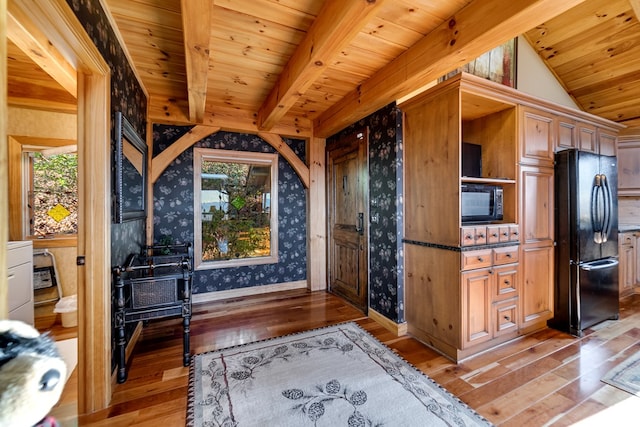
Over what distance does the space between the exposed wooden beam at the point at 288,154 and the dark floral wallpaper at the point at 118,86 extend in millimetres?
1429

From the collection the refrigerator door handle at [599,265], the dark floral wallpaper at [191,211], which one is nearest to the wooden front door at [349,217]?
the dark floral wallpaper at [191,211]

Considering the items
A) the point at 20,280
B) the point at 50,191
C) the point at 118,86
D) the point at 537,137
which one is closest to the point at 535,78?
the point at 537,137

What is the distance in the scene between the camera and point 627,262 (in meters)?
3.54

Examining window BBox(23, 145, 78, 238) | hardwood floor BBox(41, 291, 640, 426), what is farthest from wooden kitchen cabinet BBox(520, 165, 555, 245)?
window BBox(23, 145, 78, 238)

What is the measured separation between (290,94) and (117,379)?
2.58 meters

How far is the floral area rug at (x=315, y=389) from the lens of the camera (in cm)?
158

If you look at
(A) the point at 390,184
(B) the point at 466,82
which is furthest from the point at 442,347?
(B) the point at 466,82

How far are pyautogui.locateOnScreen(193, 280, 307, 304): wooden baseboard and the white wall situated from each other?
3.68 m

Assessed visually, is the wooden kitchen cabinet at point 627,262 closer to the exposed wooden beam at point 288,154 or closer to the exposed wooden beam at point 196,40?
the exposed wooden beam at point 288,154

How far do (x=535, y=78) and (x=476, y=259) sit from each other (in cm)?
262

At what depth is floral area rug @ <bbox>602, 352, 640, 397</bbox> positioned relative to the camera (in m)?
1.81

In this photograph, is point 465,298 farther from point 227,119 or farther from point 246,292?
point 227,119

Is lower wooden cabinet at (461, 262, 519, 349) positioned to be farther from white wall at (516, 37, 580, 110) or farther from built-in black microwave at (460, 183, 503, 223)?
white wall at (516, 37, 580, 110)

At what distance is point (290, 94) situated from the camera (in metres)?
2.39
